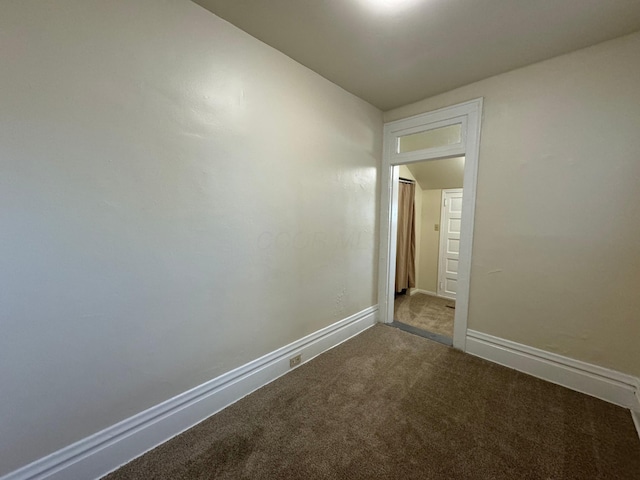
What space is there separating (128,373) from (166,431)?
0.44 m

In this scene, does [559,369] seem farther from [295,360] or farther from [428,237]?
[428,237]

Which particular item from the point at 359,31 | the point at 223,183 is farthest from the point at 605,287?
the point at 223,183

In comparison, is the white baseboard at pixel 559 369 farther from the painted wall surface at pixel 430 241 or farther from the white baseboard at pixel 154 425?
the painted wall surface at pixel 430 241

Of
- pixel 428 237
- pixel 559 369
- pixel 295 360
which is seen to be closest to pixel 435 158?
pixel 559 369

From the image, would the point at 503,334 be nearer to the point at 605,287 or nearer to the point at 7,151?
the point at 605,287

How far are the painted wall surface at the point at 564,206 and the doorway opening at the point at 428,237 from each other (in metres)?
1.48

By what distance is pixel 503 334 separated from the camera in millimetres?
2203

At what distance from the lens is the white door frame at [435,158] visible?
2.29 meters

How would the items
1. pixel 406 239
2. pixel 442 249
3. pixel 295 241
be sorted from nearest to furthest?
pixel 295 241
pixel 406 239
pixel 442 249

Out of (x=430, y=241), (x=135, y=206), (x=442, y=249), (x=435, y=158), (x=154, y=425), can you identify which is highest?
(x=435, y=158)

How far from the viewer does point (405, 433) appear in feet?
4.88

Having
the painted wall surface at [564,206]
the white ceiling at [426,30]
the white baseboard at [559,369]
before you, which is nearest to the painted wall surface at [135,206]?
the white ceiling at [426,30]

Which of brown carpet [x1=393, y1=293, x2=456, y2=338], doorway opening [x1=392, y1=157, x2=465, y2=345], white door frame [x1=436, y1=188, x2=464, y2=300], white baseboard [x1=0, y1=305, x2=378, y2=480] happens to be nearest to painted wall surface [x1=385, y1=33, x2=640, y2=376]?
brown carpet [x1=393, y1=293, x2=456, y2=338]

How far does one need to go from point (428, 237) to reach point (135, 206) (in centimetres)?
437
